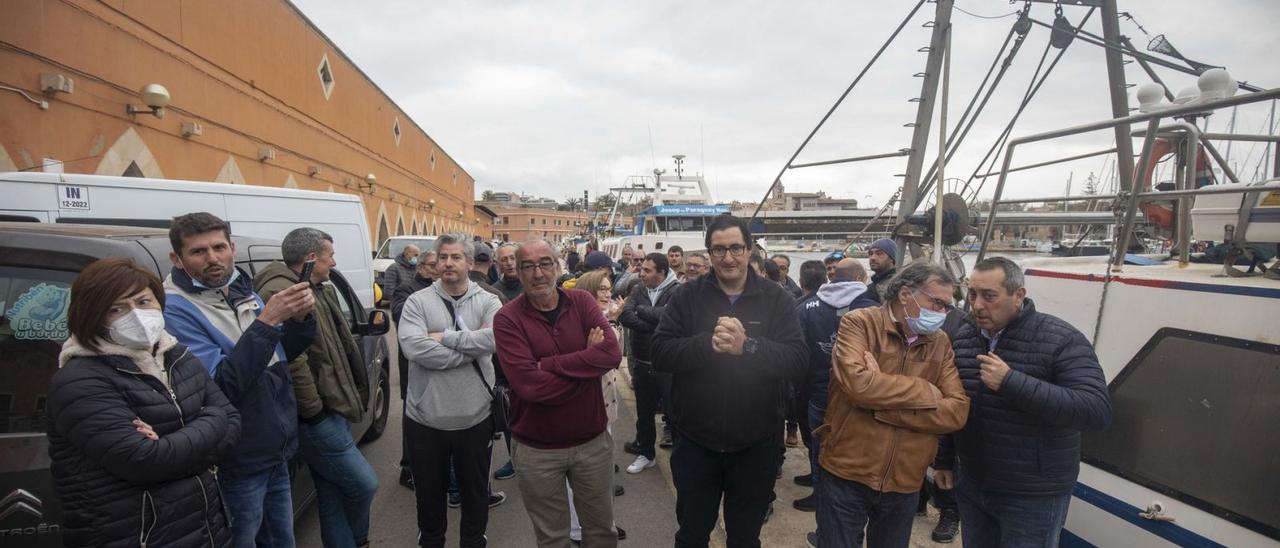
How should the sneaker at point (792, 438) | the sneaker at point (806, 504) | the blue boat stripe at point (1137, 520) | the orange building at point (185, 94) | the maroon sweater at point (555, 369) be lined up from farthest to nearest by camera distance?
the orange building at point (185, 94), the sneaker at point (792, 438), the sneaker at point (806, 504), the maroon sweater at point (555, 369), the blue boat stripe at point (1137, 520)

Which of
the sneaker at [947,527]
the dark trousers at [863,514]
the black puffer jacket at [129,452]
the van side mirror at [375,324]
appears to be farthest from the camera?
the van side mirror at [375,324]

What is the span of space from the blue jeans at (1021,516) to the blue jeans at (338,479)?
2.93 metres

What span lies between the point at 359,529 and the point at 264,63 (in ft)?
49.5

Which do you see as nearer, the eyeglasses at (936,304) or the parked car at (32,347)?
the parked car at (32,347)

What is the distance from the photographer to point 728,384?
249 centimetres

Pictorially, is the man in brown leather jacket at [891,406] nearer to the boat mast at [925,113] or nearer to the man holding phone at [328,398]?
the man holding phone at [328,398]

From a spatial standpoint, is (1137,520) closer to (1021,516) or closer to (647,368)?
(1021,516)

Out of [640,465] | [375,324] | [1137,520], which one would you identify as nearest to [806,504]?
[640,465]

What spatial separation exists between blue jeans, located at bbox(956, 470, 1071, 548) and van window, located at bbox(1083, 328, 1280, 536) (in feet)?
0.97

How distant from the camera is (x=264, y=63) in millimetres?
13938

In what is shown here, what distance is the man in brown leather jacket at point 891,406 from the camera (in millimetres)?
2203

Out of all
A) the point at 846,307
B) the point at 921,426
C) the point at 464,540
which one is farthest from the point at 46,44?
the point at 921,426

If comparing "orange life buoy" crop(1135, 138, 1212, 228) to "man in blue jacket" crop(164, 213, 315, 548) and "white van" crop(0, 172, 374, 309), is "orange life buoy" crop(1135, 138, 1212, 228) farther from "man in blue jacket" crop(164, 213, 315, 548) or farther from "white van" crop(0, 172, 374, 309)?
"white van" crop(0, 172, 374, 309)

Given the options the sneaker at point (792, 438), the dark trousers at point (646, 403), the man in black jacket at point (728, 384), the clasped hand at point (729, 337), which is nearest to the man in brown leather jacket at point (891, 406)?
the man in black jacket at point (728, 384)
